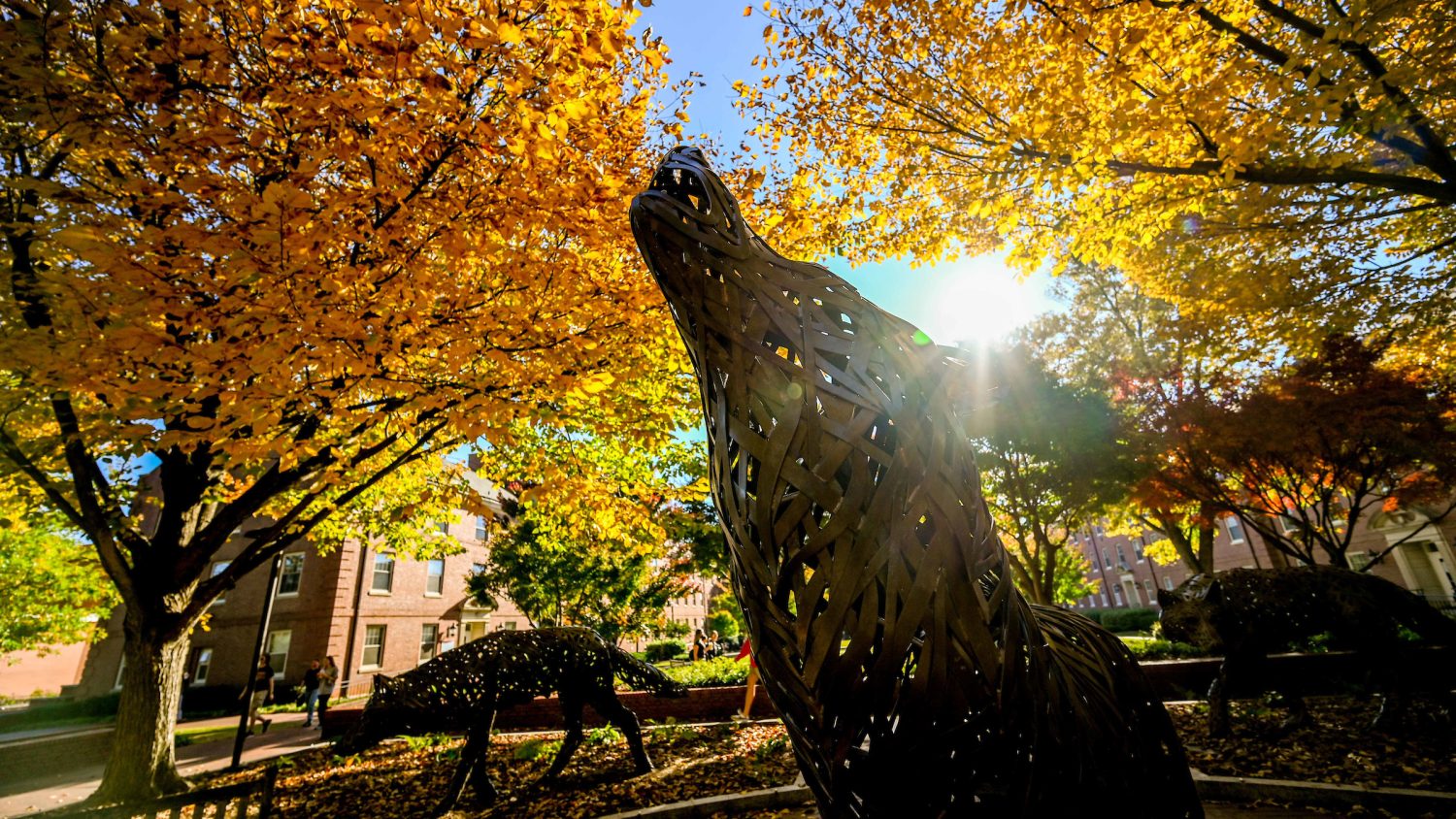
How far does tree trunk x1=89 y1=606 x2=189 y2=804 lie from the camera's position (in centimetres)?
655

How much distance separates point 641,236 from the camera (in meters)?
1.13

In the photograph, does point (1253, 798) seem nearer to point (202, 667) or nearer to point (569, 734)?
point (569, 734)

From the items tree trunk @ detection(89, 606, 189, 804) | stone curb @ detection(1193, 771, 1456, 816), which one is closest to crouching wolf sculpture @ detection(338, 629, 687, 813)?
tree trunk @ detection(89, 606, 189, 804)

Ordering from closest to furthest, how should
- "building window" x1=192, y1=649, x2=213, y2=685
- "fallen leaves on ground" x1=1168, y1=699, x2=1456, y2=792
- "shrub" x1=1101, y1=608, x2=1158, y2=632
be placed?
"fallen leaves on ground" x1=1168, y1=699, x2=1456, y2=792 < "building window" x1=192, y1=649, x2=213, y2=685 < "shrub" x1=1101, y1=608, x2=1158, y2=632

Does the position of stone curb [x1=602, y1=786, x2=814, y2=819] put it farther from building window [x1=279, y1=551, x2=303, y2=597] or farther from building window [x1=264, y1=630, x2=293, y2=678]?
building window [x1=279, y1=551, x2=303, y2=597]

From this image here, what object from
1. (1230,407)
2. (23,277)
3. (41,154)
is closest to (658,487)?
(23,277)

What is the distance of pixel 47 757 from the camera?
1221 centimetres

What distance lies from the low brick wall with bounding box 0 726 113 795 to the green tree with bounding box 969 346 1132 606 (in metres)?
19.0

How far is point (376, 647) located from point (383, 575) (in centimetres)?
280

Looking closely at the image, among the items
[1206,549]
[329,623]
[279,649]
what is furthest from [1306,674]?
[279,649]

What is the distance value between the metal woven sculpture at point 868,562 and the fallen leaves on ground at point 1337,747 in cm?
656

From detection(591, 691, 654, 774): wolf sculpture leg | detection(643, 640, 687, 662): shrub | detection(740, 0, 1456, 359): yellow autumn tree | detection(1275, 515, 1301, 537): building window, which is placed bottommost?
detection(643, 640, 687, 662): shrub

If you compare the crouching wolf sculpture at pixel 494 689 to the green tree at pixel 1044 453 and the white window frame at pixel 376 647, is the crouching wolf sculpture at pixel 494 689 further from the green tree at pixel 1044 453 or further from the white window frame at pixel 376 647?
the white window frame at pixel 376 647

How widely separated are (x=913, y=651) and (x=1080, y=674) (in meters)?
0.51
